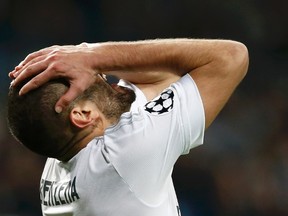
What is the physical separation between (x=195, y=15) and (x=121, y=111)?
3190mm

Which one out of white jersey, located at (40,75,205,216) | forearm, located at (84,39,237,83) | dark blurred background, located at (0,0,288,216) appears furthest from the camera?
dark blurred background, located at (0,0,288,216)

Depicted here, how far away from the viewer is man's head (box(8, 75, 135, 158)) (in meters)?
2.03

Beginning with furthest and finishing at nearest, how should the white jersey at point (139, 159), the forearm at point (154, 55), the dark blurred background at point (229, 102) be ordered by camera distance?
the dark blurred background at point (229, 102) → the forearm at point (154, 55) → the white jersey at point (139, 159)

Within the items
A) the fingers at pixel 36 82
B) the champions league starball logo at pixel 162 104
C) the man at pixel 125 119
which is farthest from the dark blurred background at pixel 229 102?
the fingers at pixel 36 82

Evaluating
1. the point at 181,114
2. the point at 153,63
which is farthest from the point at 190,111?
the point at 153,63

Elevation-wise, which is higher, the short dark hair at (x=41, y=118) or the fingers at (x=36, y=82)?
the fingers at (x=36, y=82)

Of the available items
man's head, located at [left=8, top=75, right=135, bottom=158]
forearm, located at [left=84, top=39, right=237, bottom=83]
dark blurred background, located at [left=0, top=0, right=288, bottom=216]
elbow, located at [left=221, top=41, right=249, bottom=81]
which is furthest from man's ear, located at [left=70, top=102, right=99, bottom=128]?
dark blurred background, located at [left=0, top=0, right=288, bottom=216]

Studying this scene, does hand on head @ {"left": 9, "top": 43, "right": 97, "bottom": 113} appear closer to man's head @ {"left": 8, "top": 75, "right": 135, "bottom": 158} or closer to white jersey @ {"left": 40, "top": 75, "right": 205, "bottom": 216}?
man's head @ {"left": 8, "top": 75, "right": 135, "bottom": 158}

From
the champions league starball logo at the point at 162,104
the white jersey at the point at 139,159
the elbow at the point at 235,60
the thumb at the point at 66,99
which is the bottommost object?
the white jersey at the point at 139,159

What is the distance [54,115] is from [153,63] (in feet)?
1.21

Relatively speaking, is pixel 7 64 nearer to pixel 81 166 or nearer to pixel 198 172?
pixel 198 172

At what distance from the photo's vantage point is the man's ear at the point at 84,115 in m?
2.08

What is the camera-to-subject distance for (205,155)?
4.70 m

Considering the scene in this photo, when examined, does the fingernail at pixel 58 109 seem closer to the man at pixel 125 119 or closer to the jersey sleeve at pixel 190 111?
the man at pixel 125 119
